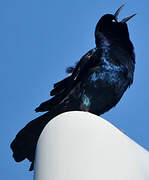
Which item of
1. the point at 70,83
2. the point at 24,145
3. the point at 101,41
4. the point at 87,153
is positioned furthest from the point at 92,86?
the point at 87,153

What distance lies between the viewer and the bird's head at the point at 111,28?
719 centimetres

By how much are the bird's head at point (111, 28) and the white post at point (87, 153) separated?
3.07 meters

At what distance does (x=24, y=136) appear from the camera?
593 cm

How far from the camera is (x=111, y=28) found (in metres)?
7.33

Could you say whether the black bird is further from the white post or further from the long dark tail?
the white post

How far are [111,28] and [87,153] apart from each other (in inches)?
146

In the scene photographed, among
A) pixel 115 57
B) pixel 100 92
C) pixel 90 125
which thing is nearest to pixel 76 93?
pixel 100 92

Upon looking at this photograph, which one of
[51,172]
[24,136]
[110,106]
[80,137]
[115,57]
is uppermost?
[115,57]

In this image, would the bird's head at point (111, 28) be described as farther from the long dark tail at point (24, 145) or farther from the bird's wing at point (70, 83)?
the long dark tail at point (24, 145)

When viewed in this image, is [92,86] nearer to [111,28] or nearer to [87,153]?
[111,28]

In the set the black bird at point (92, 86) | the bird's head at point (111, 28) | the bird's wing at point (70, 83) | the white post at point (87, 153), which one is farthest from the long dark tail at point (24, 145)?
the bird's head at point (111, 28)

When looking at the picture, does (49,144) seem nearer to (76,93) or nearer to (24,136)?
(24,136)

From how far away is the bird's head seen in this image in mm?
7191

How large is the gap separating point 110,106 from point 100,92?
→ 0.32m
